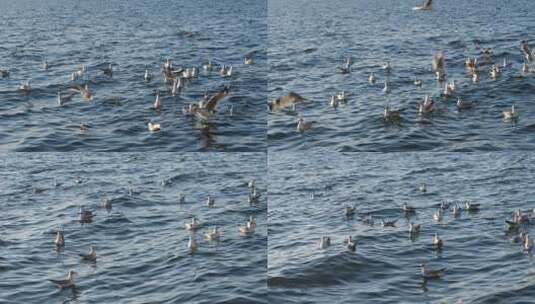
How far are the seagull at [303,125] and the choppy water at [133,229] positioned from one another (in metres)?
2.77

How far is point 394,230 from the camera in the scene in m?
23.4

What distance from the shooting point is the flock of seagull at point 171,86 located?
75.6ft

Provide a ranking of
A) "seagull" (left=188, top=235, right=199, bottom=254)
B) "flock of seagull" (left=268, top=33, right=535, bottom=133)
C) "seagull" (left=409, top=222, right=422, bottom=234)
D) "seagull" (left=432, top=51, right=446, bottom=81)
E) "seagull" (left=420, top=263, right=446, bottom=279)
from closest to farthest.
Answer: "seagull" (left=420, top=263, right=446, bottom=279) → "seagull" (left=188, top=235, right=199, bottom=254) → "seagull" (left=409, top=222, right=422, bottom=234) → "flock of seagull" (left=268, top=33, right=535, bottom=133) → "seagull" (left=432, top=51, right=446, bottom=81)

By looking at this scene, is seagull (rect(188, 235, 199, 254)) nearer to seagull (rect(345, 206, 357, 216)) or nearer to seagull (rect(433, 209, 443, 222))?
seagull (rect(345, 206, 357, 216))

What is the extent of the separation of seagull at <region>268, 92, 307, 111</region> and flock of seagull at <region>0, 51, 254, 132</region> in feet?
4.77

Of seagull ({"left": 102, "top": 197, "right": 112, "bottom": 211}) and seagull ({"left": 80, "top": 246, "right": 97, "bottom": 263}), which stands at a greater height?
seagull ({"left": 102, "top": 197, "right": 112, "bottom": 211})

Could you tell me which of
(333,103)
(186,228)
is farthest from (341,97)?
(186,228)

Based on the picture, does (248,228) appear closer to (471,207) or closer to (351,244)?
(351,244)

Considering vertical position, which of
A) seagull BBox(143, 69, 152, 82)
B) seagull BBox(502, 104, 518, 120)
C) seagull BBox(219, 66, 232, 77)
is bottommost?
seagull BBox(502, 104, 518, 120)

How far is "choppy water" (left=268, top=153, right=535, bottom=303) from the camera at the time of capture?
61.3 ft

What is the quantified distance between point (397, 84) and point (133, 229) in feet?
37.0

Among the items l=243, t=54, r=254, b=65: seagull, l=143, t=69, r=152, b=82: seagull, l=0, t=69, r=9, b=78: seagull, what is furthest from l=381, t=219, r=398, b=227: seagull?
l=0, t=69, r=9, b=78: seagull

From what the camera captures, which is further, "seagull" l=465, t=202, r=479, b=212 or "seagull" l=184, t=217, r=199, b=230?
"seagull" l=465, t=202, r=479, b=212

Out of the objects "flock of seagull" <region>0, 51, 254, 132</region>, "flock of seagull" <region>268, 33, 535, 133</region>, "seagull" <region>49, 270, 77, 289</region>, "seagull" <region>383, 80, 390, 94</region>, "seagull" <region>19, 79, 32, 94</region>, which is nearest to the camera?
"seagull" <region>49, 270, 77, 289</region>
